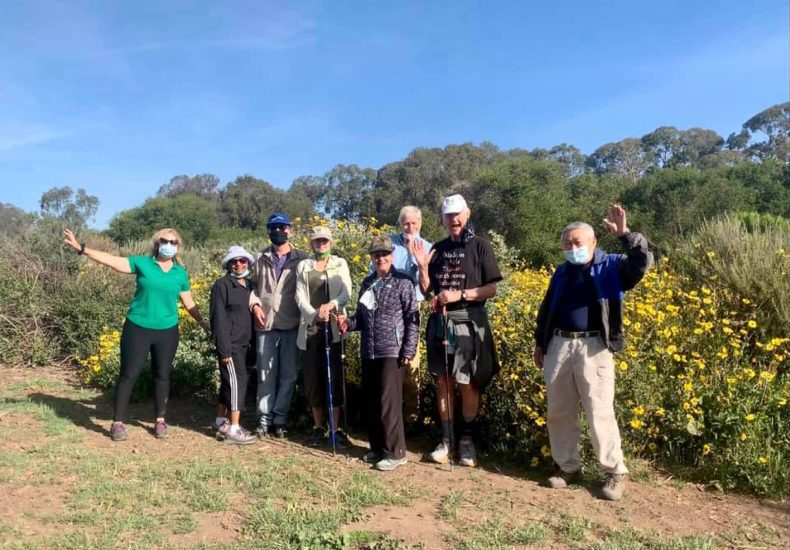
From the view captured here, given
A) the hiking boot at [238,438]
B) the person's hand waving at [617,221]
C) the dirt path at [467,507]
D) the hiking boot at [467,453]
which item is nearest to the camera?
the dirt path at [467,507]

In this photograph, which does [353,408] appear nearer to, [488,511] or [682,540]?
[488,511]

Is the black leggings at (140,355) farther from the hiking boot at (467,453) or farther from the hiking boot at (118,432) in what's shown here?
the hiking boot at (467,453)

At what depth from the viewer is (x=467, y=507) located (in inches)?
155

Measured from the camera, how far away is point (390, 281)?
4801 mm

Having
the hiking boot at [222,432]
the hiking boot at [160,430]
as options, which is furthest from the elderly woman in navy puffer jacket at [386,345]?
the hiking boot at [160,430]

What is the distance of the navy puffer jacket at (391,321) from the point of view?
4.72m

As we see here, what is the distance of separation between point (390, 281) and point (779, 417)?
3.02m

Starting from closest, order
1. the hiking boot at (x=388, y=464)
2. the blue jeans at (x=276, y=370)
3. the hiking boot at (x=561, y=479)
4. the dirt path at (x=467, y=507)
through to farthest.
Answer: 1. the dirt path at (x=467, y=507)
2. the hiking boot at (x=561, y=479)
3. the hiking boot at (x=388, y=464)
4. the blue jeans at (x=276, y=370)

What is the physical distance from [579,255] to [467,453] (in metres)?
1.76

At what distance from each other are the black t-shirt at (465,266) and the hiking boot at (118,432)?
9.88ft

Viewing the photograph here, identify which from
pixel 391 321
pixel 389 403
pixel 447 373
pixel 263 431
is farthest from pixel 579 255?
pixel 263 431

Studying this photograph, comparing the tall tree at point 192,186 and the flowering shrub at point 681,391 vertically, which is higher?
the tall tree at point 192,186

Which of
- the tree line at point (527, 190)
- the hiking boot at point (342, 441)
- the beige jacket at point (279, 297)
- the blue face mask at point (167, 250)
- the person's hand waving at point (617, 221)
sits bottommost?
the hiking boot at point (342, 441)

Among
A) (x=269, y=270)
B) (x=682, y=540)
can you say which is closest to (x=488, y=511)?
(x=682, y=540)
